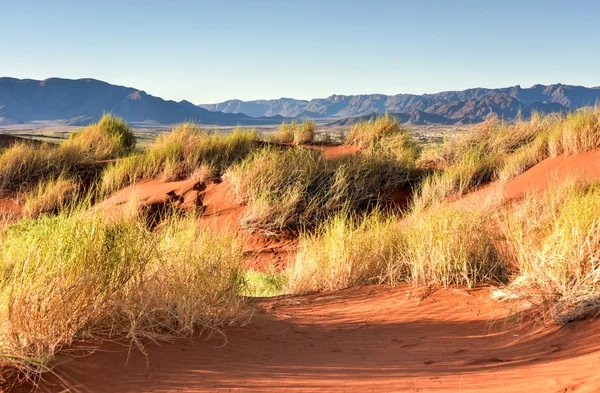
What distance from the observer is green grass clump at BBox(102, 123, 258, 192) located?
14872 mm

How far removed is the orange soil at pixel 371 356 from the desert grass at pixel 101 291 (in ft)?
0.60

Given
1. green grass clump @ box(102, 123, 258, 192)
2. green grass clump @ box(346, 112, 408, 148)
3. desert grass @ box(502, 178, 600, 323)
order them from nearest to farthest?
desert grass @ box(502, 178, 600, 323), green grass clump @ box(102, 123, 258, 192), green grass clump @ box(346, 112, 408, 148)

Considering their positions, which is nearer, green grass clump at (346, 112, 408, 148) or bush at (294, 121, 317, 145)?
green grass clump at (346, 112, 408, 148)

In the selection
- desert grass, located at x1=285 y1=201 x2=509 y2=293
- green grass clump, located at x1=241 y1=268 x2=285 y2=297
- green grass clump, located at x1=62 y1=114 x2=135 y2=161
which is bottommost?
green grass clump, located at x1=241 y1=268 x2=285 y2=297

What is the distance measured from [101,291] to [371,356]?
2.08m

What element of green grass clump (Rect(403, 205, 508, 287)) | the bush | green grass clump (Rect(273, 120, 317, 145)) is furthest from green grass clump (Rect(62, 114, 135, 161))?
green grass clump (Rect(403, 205, 508, 287))

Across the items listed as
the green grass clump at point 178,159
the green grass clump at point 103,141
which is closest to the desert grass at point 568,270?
the green grass clump at point 178,159

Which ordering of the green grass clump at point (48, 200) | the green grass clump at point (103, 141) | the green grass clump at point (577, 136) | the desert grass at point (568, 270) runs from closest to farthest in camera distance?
the desert grass at point (568, 270) → the green grass clump at point (577, 136) → the green grass clump at point (48, 200) → the green grass clump at point (103, 141)

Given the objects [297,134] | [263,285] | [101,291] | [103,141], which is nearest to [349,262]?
[263,285]

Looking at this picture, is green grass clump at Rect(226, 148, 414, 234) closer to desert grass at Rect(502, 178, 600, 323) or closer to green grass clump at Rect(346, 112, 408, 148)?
green grass clump at Rect(346, 112, 408, 148)

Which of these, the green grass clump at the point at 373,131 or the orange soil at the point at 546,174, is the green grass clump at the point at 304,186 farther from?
the green grass clump at the point at 373,131

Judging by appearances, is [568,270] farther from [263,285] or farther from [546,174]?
[546,174]

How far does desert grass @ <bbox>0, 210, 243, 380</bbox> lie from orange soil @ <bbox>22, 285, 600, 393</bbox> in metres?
0.18

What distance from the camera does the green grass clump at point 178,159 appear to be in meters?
14.9
